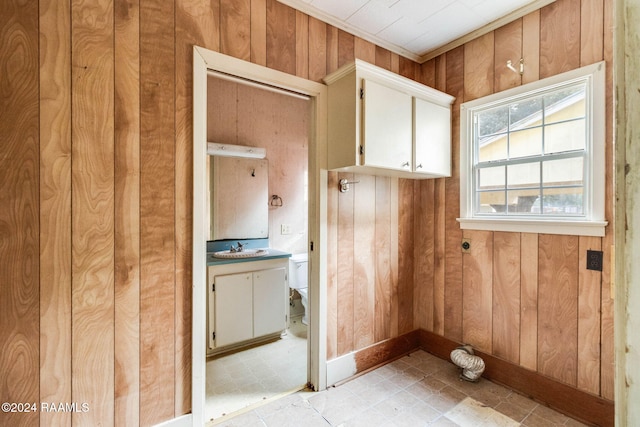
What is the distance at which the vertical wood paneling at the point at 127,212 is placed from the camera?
57.1 inches

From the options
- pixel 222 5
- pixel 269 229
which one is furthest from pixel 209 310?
pixel 222 5

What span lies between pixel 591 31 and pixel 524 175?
2.97 ft

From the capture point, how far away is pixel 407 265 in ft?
8.82

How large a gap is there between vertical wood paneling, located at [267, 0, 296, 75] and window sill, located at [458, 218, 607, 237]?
177 centimetres

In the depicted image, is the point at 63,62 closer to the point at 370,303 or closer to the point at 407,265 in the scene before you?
the point at 370,303

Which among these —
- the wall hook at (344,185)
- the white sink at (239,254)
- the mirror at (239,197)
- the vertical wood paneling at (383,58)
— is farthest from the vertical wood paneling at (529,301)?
the mirror at (239,197)

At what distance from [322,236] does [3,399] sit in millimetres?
1728

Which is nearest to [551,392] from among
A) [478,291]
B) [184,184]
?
[478,291]

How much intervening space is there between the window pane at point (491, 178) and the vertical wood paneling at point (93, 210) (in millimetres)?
2498

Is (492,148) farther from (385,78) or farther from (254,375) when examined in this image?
(254,375)

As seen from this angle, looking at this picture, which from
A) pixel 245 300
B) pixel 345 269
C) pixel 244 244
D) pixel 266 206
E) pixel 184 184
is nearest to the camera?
pixel 184 184

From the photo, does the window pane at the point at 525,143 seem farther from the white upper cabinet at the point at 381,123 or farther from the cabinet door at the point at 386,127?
the cabinet door at the point at 386,127

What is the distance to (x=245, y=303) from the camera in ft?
8.84

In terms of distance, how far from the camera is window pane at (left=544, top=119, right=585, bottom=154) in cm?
187
